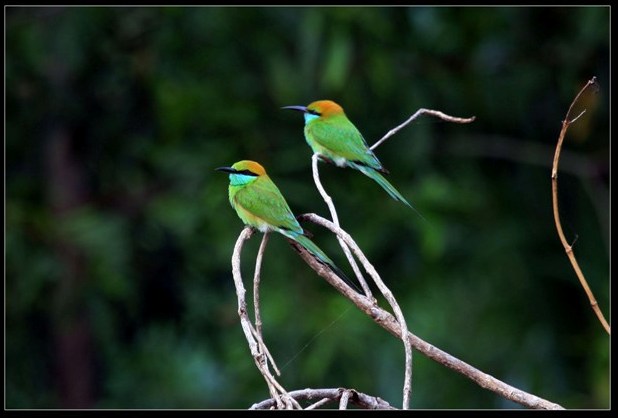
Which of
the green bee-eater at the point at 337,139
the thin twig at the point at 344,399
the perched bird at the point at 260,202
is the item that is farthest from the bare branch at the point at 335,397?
the green bee-eater at the point at 337,139

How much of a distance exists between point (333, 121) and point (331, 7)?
4.54 meters

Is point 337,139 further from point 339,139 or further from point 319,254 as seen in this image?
point 319,254

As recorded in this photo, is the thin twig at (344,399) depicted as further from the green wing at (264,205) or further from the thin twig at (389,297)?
the green wing at (264,205)

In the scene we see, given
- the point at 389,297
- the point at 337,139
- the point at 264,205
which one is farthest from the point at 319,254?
the point at 337,139

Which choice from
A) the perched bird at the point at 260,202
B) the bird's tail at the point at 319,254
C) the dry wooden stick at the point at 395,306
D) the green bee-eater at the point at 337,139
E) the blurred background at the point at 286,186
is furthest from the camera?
the blurred background at the point at 286,186

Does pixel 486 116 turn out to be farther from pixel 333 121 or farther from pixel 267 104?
pixel 333 121

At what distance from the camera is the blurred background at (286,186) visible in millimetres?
7105

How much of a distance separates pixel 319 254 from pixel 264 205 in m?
0.36

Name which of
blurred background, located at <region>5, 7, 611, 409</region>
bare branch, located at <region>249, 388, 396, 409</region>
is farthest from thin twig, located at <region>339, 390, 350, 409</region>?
blurred background, located at <region>5, 7, 611, 409</region>

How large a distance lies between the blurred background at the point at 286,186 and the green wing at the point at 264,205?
472 cm

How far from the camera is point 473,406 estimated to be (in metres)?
7.71

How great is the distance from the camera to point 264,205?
6.27 feet

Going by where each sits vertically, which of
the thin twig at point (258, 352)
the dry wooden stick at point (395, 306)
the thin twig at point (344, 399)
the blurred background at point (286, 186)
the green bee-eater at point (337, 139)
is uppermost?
the dry wooden stick at point (395, 306)

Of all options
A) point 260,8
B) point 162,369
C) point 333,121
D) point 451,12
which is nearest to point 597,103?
point 451,12
